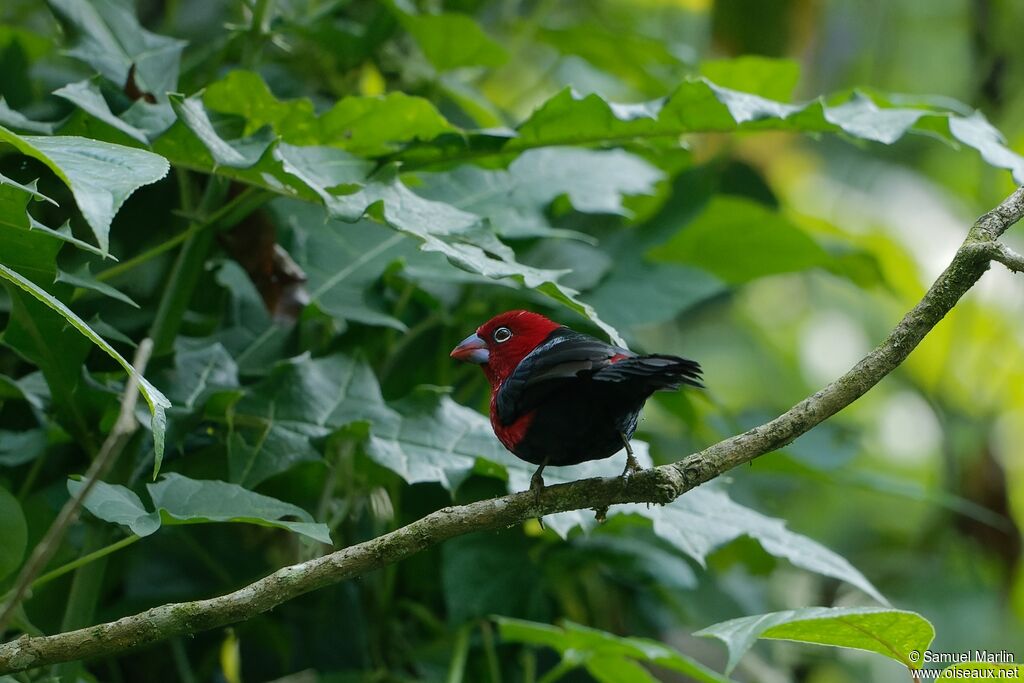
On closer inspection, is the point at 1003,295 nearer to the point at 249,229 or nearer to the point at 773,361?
the point at 773,361

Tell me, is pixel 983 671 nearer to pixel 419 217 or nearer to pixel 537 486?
pixel 537 486

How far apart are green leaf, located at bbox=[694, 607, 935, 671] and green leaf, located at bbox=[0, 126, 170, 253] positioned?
2.48 ft

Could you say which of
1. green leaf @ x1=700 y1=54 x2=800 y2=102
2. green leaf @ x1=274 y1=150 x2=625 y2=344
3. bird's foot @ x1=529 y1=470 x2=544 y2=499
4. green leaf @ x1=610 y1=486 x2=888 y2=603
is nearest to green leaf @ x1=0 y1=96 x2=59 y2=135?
green leaf @ x1=274 y1=150 x2=625 y2=344

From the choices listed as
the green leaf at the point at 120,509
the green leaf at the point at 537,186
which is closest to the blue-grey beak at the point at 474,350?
the green leaf at the point at 537,186

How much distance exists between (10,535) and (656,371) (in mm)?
885


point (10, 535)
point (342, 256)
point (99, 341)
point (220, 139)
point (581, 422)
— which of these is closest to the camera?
point (99, 341)

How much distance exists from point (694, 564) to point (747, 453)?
1.48 metres

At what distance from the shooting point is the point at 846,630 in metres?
1.13

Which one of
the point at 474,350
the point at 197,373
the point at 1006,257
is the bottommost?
the point at 197,373

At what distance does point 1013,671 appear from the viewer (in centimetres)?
106

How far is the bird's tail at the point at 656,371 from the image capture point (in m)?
1.03

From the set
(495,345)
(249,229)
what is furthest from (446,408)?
(249,229)

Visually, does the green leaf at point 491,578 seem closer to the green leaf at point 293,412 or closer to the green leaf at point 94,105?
the green leaf at point 293,412

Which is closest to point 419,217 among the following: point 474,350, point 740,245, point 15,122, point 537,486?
point 474,350
